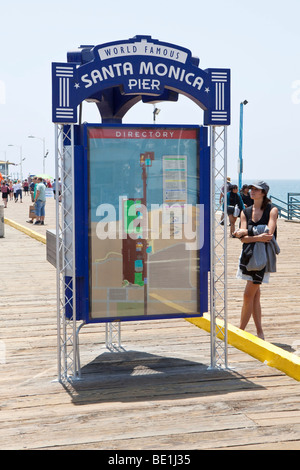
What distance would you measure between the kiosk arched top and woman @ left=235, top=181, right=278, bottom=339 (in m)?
1.23

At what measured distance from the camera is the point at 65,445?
4570 millimetres

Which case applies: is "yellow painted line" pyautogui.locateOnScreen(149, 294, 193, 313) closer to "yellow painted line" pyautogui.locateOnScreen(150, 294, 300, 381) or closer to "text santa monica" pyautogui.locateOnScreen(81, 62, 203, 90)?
"yellow painted line" pyautogui.locateOnScreen(150, 294, 300, 381)

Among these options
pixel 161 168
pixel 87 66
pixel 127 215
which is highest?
pixel 87 66

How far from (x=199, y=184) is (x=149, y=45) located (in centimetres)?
136

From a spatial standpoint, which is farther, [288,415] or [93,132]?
[93,132]

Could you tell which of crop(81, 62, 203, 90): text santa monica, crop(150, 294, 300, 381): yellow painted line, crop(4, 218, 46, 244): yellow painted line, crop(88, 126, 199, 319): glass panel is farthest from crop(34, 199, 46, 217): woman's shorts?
crop(81, 62, 203, 90): text santa monica

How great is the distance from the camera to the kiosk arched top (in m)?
5.73

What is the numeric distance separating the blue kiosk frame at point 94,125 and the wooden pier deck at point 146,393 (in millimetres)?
494

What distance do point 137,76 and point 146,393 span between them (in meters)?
2.80

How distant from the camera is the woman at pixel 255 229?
7.10 m

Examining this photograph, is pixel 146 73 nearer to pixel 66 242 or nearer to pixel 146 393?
pixel 66 242
